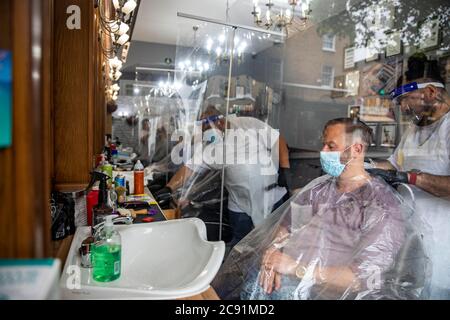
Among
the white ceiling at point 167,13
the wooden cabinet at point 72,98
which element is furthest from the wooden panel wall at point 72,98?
the white ceiling at point 167,13

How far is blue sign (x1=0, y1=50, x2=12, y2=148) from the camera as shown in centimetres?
47

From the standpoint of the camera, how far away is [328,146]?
1.83m

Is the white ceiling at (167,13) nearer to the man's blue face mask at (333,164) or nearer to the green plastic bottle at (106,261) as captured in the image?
the man's blue face mask at (333,164)

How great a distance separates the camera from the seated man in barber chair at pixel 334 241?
1.47 m

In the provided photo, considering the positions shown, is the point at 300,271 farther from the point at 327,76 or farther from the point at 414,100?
the point at 327,76

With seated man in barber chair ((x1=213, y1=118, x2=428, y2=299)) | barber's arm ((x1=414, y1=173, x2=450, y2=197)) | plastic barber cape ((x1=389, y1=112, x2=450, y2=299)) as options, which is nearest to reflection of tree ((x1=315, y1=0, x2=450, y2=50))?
plastic barber cape ((x1=389, y1=112, x2=450, y2=299))

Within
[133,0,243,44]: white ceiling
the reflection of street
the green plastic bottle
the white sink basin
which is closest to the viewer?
the white sink basin

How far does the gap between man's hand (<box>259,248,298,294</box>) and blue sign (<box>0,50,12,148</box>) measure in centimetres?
142

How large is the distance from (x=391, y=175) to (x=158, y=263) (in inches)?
54.1

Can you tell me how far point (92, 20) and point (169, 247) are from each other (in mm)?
1284

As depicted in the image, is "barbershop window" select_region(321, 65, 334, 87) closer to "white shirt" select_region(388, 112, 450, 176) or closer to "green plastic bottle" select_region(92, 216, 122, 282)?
"white shirt" select_region(388, 112, 450, 176)

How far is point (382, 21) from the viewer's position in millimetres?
2896
